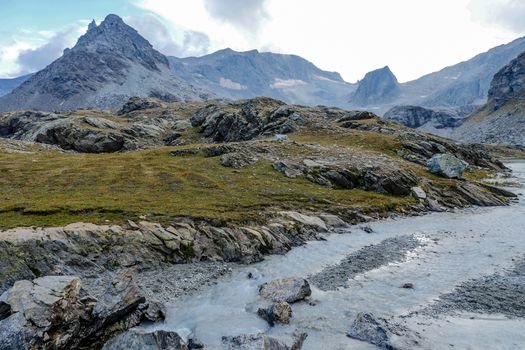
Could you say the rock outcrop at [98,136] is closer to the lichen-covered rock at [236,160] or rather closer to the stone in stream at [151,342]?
the lichen-covered rock at [236,160]

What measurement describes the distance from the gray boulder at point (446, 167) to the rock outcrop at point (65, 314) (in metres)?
68.6

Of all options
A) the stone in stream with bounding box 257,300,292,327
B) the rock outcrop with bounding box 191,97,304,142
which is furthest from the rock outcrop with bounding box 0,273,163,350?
the rock outcrop with bounding box 191,97,304,142

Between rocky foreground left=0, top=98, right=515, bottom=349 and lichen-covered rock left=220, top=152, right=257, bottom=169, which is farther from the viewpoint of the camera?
lichen-covered rock left=220, top=152, right=257, bottom=169

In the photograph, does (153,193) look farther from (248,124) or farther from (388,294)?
(248,124)

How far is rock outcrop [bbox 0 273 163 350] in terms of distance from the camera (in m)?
18.1

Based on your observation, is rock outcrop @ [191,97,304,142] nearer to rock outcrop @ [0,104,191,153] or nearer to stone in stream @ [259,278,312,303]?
rock outcrop @ [0,104,191,153]

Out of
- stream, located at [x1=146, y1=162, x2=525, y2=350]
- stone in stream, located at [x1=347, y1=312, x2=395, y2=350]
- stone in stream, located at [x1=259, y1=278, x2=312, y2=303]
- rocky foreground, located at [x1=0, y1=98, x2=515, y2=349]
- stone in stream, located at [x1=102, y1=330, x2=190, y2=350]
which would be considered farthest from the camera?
stone in stream, located at [x1=259, y1=278, x2=312, y2=303]

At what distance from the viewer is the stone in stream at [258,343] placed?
1922 cm

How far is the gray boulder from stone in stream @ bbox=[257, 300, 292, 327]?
206ft

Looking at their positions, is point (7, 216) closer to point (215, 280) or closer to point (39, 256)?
point (39, 256)

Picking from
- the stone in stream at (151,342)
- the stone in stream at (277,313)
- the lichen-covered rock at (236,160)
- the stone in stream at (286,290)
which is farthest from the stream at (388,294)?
the lichen-covered rock at (236,160)

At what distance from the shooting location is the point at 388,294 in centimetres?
2686

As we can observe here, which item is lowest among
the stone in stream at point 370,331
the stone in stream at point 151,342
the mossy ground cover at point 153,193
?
the stone in stream at point 370,331

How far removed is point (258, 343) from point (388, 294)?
1183 centimetres
